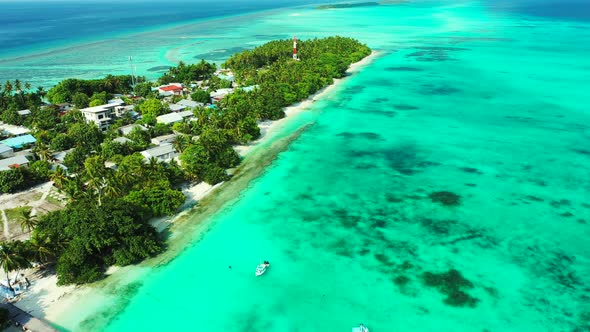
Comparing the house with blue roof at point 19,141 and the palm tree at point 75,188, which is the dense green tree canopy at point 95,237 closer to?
the palm tree at point 75,188

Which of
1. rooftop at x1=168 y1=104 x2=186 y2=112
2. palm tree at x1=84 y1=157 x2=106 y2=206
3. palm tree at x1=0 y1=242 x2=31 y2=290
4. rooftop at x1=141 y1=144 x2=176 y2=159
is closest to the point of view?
palm tree at x1=0 y1=242 x2=31 y2=290

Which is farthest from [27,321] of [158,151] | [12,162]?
[12,162]

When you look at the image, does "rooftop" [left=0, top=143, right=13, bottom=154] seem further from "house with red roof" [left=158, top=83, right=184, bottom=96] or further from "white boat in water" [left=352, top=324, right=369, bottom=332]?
"white boat in water" [left=352, top=324, right=369, bottom=332]

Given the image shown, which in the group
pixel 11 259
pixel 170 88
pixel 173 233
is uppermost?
pixel 170 88

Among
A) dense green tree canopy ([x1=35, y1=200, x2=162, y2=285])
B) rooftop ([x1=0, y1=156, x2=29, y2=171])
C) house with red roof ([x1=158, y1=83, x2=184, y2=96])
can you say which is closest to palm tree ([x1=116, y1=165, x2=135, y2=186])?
dense green tree canopy ([x1=35, y1=200, x2=162, y2=285])

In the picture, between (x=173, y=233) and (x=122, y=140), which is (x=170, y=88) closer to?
(x=122, y=140)

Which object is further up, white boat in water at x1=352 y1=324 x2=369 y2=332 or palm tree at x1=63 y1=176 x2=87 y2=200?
palm tree at x1=63 y1=176 x2=87 y2=200

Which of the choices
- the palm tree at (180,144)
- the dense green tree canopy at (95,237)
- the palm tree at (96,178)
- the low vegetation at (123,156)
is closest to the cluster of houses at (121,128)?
the palm tree at (180,144)
